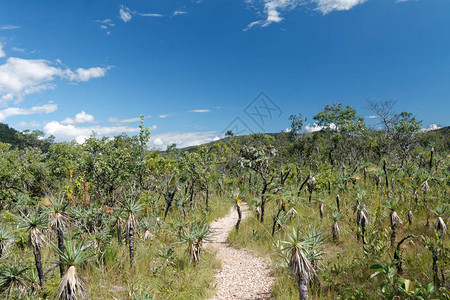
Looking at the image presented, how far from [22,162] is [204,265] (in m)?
12.5

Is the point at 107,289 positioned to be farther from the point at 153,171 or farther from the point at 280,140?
the point at 280,140

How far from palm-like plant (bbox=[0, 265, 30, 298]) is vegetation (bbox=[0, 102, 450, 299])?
0.06 ft

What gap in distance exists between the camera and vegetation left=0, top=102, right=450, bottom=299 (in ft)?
13.6

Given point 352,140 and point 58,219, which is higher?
point 352,140

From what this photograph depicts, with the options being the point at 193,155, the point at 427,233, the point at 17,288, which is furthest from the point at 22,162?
the point at 427,233

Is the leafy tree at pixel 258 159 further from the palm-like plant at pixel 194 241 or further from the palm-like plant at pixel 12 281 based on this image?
the palm-like plant at pixel 12 281

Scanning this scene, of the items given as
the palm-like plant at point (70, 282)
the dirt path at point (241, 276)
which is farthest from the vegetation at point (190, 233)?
the dirt path at point (241, 276)

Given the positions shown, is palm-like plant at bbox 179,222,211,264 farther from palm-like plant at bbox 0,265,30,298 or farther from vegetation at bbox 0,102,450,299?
palm-like plant at bbox 0,265,30,298

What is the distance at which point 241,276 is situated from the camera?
6641 mm

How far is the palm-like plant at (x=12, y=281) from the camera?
420 centimetres

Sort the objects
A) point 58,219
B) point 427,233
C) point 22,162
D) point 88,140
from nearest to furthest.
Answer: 1. point 58,219
2. point 427,233
3. point 88,140
4. point 22,162

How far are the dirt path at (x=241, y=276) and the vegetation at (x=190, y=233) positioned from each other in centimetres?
34

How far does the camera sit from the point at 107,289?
5086 millimetres

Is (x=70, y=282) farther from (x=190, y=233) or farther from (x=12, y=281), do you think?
(x=190, y=233)
